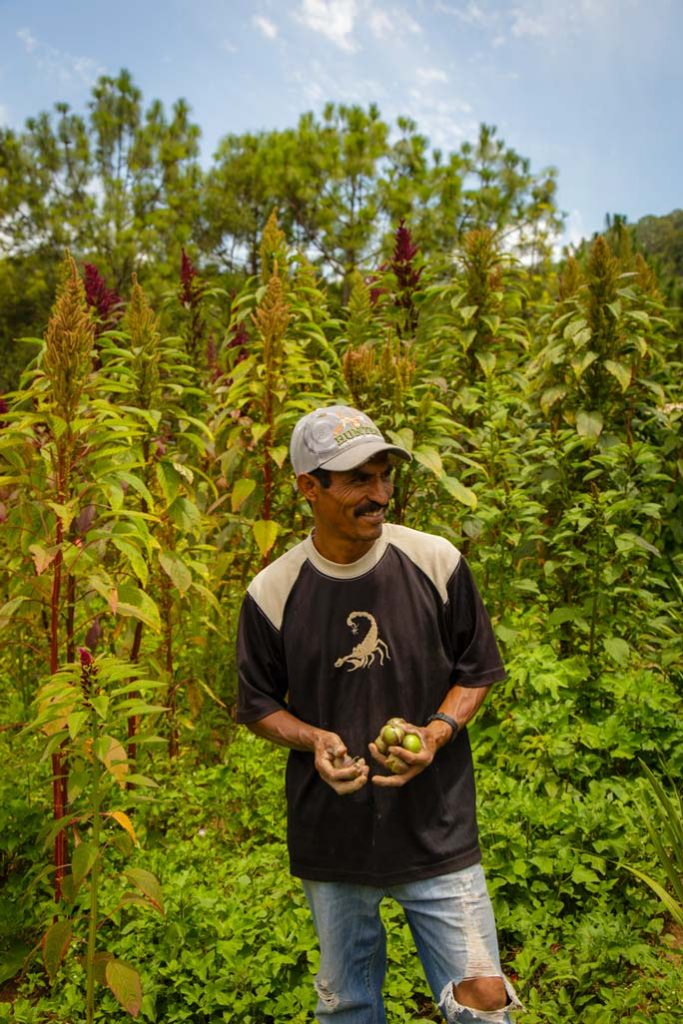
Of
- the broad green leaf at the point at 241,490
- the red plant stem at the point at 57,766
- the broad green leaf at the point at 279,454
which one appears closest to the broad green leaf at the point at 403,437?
the broad green leaf at the point at 279,454

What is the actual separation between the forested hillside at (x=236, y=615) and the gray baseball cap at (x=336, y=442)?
2.41ft

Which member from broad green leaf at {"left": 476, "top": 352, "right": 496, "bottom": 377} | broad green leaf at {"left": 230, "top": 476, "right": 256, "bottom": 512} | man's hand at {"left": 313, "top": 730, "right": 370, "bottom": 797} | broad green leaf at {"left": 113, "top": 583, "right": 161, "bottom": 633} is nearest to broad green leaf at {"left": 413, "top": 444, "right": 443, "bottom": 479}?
broad green leaf at {"left": 230, "top": 476, "right": 256, "bottom": 512}

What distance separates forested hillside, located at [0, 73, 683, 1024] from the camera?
2469 millimetres

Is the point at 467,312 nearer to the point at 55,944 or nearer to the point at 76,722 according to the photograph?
the point at 76,722

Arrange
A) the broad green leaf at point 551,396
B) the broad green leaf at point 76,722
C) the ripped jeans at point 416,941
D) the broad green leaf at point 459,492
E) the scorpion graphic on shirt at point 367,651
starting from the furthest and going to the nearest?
the broad green leaf at point 551,396 → the broad green leaf at point 459,492 → the broad green leaf at point 76,722 → the scorpion graphic on shirt at point 367,651 → the ripped jeans at point 416,941

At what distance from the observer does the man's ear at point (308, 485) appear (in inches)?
72.1

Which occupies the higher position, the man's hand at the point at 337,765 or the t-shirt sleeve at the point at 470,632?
the t-shirt sleeve at the point at 470,632

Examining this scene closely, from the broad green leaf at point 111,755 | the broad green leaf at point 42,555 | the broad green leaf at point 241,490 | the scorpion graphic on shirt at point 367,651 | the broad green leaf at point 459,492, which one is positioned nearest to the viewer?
the scorpion graphic on shirt at point 367,651

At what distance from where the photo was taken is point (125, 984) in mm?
2180

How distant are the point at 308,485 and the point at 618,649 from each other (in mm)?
2185

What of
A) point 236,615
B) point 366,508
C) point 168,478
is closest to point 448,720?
point 366,508

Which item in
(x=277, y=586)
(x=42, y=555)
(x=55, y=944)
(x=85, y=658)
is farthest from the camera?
(x=42, y=555)

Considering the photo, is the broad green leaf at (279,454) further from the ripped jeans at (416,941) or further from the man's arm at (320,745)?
the ripped jeans at (416,941)

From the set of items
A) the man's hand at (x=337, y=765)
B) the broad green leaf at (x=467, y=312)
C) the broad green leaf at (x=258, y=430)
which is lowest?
the man's hand at (x=337, y=765)
